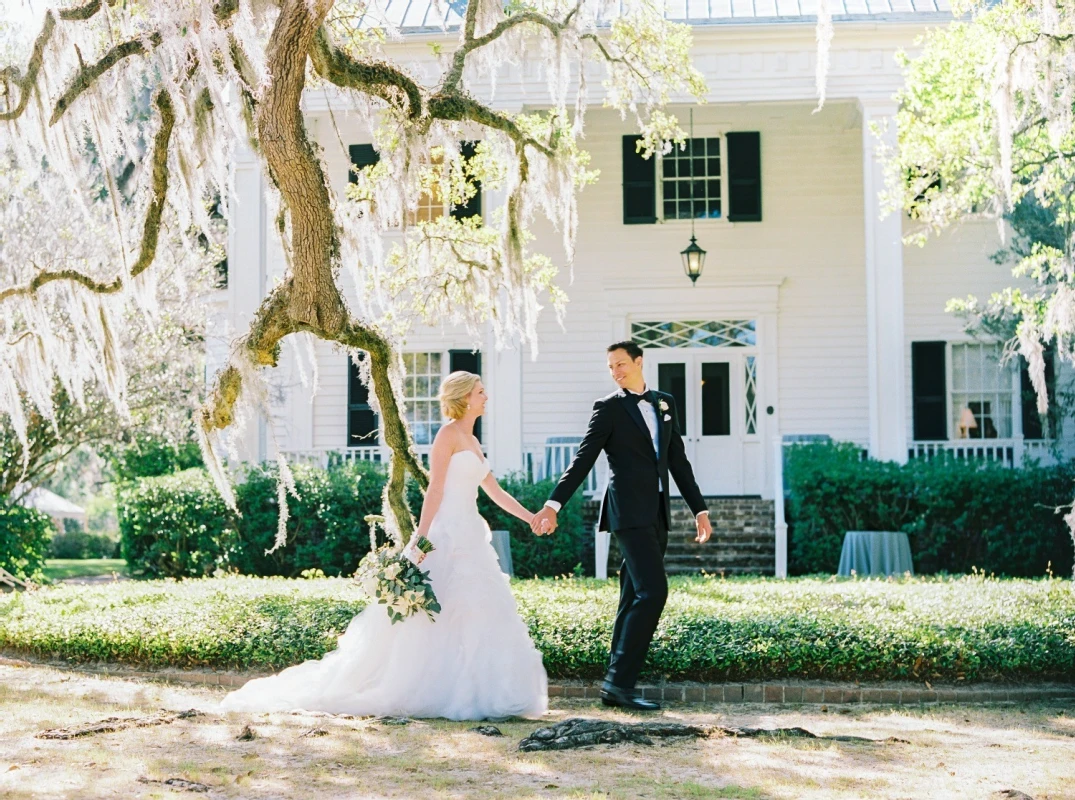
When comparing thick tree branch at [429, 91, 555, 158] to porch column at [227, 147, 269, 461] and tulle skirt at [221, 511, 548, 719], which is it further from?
porch column at [227, 147, 269, 461]

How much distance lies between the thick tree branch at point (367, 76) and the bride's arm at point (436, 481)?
3076 millimetres

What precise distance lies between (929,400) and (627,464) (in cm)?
1176

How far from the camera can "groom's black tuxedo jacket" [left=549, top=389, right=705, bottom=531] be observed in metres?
6.70

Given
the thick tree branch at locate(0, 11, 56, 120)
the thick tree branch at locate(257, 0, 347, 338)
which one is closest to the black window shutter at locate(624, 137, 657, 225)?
the thick tree branch at locate(257, 0, 347, 338)

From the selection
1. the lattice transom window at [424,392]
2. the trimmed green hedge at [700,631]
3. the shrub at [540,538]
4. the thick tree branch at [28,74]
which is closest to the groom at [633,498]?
the trimmed green hedge at [700,631]

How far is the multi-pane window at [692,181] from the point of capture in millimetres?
18156

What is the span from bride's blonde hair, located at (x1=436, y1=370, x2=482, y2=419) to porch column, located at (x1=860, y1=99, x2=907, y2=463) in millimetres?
9762

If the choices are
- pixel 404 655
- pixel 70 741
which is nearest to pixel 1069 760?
pixel 404 655

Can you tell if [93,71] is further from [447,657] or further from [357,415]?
[357,415]

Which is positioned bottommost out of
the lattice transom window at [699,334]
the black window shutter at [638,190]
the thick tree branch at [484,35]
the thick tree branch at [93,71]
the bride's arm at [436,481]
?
the bride's arm at [436,481]

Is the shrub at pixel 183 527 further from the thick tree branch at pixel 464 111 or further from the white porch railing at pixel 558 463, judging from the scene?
the thick tree branch at pixel 464 111

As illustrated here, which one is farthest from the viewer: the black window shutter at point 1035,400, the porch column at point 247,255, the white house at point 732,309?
the white house at point 732,309

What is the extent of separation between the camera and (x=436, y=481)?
6727mm

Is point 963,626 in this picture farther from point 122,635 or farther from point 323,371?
point 323,371
